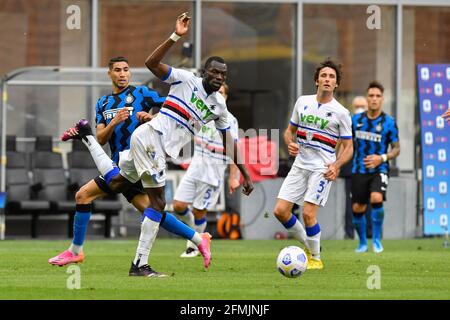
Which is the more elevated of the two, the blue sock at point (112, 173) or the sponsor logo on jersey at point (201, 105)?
the sponsor logo on jersey at point (201, 105)

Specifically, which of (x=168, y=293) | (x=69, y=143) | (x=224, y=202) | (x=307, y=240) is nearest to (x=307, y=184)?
(x=307, y=240)

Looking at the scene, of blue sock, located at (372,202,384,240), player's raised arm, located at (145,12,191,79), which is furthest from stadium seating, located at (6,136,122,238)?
player's raised arm, located at (145,12,191,79)

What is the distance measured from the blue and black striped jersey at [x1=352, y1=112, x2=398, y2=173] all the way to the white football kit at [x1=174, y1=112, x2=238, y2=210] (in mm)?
2034

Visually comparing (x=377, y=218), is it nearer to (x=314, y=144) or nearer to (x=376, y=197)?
(x=376, y=197)

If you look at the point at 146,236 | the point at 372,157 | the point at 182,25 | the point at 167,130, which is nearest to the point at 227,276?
the point at 146,236

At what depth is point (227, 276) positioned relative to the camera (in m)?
12.0

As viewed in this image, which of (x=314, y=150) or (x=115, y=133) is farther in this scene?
(x=314, y=150)

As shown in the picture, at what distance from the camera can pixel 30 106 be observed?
23797 millimetres

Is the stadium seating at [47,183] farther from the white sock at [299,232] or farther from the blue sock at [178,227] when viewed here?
the blue sock at [178,227]

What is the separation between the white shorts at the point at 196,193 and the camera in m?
16.7

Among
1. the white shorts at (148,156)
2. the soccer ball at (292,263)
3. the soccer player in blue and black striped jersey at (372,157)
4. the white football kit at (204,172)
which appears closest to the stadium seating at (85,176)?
the white football kit at (204,172)

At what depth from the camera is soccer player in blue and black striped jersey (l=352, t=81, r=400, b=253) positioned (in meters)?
17.4

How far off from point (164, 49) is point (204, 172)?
5955 mm

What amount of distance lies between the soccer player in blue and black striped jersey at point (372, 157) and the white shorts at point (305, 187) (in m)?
3.63
